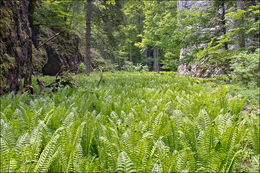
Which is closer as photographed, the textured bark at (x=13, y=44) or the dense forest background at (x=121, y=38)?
the textured bark at (x=13, y=44)

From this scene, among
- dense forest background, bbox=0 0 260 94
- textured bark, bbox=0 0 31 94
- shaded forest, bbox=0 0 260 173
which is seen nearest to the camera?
shaded forest, bbox=0 0 260 173

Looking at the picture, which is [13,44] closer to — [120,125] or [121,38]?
[120,125]

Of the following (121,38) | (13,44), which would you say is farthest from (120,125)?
(121,38)

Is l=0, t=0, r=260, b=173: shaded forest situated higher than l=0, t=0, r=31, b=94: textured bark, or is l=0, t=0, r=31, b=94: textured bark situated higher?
l=0, t=0, r=31, b=94: textured bark

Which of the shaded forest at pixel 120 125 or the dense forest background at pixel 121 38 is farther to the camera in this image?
the dense forest background at pixel 121 38

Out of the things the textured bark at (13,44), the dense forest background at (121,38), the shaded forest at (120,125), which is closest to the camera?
the shaded forest at (120,125)

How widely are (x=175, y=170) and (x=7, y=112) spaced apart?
2027 millimetres

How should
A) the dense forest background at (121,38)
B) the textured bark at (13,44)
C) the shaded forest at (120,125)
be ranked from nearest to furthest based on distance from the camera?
the shaded forest at (120,125) → the textured bark at (13,44) → the dense forest background at (121,38)

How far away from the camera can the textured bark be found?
339 centimetres

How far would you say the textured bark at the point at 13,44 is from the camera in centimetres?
339

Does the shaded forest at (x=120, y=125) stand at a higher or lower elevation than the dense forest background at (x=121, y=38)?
lower

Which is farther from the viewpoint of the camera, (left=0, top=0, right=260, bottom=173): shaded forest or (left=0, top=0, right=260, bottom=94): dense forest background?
(left=0, top=0, right=260, bottom=94): dense forest background

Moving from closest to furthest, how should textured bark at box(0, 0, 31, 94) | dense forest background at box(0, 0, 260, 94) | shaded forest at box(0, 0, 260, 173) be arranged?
1. shaded forest at box(0, 0, 260, 173)
2. textured bark at box(0, 0, 31, 94)
3. dense forest background at box(0, 0, 260, 94)

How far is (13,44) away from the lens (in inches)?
146
